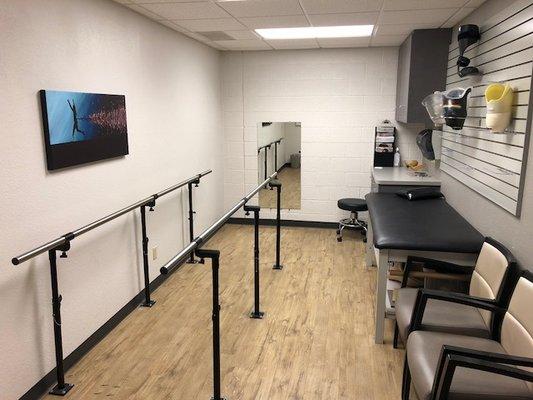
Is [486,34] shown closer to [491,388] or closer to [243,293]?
[491,388]

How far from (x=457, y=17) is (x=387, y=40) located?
4.06ft

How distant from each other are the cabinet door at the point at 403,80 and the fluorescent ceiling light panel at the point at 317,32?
0.46 meters

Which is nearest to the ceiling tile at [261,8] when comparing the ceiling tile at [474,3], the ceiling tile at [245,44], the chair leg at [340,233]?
→ the ceiling tile at [474,3]

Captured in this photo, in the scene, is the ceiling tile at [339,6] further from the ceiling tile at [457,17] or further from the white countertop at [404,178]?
the white countertop at [404,178]

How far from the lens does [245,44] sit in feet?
16.7

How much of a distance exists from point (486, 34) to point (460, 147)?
A: 90 cm

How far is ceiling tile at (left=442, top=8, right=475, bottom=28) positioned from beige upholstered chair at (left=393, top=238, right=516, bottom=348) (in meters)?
1.97

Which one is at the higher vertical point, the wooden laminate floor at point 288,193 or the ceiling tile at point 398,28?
the ceiling tile at point 398,28

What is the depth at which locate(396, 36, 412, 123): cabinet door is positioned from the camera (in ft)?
14.4

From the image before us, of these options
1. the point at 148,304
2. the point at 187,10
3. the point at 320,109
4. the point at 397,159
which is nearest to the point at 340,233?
the point at 397,159

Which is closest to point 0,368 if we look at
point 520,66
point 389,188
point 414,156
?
point 520,66

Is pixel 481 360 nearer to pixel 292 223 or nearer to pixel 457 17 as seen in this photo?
pixel 457 17

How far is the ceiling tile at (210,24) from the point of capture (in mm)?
3701

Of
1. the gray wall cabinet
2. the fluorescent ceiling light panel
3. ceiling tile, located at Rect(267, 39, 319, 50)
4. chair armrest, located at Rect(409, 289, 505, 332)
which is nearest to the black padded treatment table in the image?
chair armrest, located at Rect(409, 289, 505, 332)
